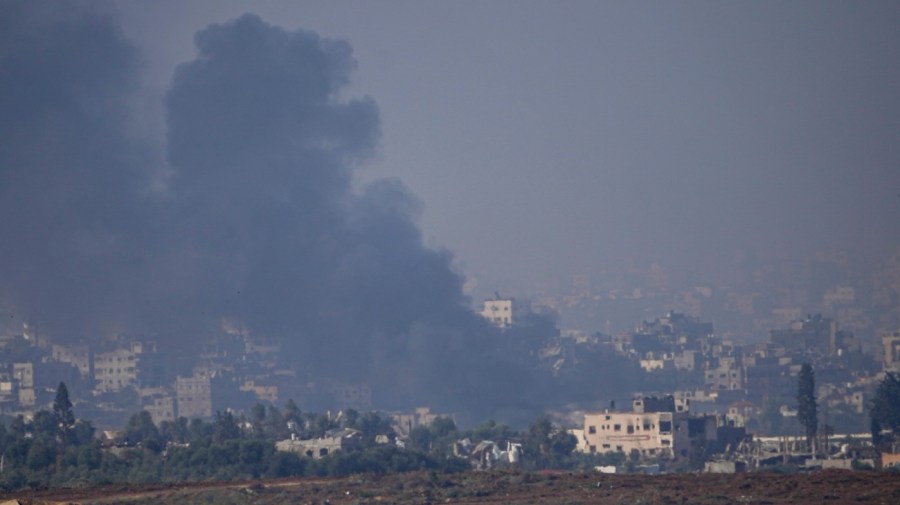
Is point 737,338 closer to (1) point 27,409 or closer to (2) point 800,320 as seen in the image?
(2) point 800,320

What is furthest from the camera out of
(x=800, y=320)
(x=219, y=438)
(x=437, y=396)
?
(x=800, y=320)

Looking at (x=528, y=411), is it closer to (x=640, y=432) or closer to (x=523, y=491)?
(x=640, y=432)

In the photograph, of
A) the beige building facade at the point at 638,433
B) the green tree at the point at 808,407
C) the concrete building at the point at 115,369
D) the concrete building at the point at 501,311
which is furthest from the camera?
the concrete building at the point at 501,311

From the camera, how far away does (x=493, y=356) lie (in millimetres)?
133500

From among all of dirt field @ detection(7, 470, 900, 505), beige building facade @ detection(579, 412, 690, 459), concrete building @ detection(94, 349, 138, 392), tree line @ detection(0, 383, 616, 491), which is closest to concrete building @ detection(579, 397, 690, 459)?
beige building facade @ detection(579, 412, 690, 459)

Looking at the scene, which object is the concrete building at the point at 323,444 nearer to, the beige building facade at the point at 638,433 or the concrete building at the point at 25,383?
the beige building facade at the point at 638,433

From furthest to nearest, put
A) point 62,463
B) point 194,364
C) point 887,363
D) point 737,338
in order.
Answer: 1. point 737,338
2. point 194,364
3. point 887,363
4. point 62,463

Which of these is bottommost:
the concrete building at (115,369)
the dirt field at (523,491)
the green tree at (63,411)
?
the dirt field at (523,491)

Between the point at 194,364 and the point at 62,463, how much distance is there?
76846mm

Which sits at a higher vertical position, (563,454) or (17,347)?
(17,347)

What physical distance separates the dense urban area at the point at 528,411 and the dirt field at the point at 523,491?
405 inches

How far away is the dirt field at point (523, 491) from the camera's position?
4797cm

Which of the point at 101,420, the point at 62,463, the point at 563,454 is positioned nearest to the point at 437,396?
the point at 101,420

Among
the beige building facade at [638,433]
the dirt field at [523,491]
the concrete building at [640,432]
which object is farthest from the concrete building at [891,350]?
the dirt field at [523,491]
